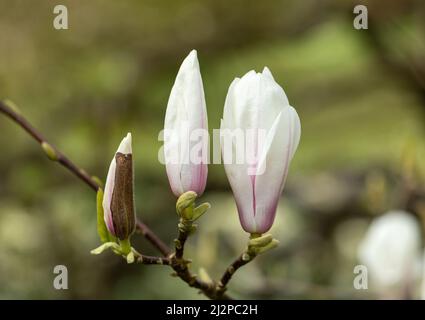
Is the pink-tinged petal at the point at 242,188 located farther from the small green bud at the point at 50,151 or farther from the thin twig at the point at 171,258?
the small green bud at the point at 50,151

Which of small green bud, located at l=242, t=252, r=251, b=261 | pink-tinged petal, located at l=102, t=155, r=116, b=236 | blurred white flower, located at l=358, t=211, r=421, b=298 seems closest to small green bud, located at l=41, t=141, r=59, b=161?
pink-tinged petal, located at l=102, t=155, r=116, b=236

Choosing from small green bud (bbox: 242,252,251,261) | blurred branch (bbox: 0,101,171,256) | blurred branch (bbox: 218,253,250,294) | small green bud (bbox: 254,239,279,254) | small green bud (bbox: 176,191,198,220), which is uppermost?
blurred branch (bbox: 0,101,171,256)

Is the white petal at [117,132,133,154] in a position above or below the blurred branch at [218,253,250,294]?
above

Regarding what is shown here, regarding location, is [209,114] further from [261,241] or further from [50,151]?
[261,241]

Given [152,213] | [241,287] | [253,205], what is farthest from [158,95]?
[253,205]

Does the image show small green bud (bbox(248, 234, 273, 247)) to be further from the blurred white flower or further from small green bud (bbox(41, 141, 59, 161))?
the blurred white flower

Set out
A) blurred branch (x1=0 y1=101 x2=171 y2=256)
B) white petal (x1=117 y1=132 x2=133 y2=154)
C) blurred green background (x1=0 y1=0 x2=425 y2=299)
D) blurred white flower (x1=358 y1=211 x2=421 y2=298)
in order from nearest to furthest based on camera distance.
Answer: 1. white petal (x1=117 y1=132 x2=133 y2=154)
2. blurred branch (x1=0 y1=101 x2=171 y2=256)
3. blurred white flower (x1=358 y1=211 x2=421 y2=298)
4. blurred green background (x1=0 y1=0 x2=425 y2=299)

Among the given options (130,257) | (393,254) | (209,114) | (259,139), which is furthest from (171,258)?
(209,114)

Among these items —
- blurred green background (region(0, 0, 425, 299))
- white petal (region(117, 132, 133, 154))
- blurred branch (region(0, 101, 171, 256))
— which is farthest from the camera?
blurred green background (region(0, 0, 425, 299))
